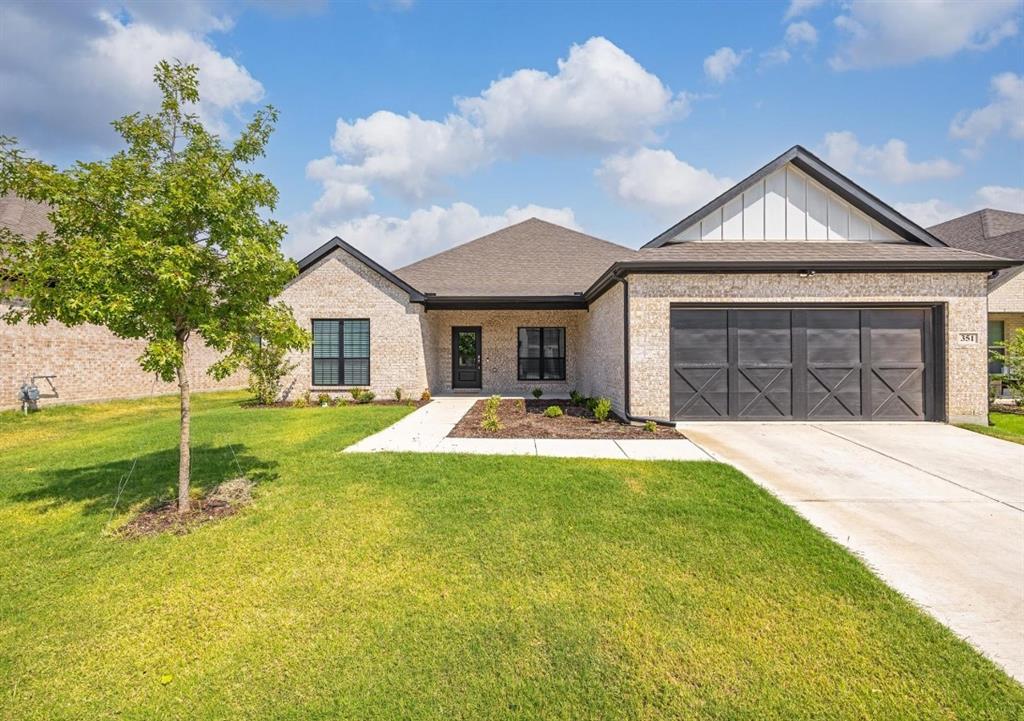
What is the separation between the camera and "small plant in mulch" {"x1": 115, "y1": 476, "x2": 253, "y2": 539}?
16.1ft

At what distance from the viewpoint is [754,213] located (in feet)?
37.5

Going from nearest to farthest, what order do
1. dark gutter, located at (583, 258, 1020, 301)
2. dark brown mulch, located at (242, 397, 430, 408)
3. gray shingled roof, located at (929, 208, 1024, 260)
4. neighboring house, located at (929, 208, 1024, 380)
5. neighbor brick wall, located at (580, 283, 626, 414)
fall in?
1. dark gutter, located at (583, 258, 1020, 301)
2. neighbor brick wall, located at (580, 283, 626, 414)
3. dark brown mulch, located at (242, 397, 430, 408)
4. neighboring house, located at (929, 208, 1024, 380)
5. gray shingled roof, located at (929, 208, 1024, 260)

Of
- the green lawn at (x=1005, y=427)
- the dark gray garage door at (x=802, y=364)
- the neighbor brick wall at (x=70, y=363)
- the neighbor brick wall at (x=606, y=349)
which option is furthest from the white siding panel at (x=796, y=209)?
the neighbor brick wall at (x=70, y=363)

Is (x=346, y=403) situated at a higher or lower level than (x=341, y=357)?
lower

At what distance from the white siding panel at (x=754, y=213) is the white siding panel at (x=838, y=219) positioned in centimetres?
172

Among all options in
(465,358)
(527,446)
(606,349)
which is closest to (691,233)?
(606,349)

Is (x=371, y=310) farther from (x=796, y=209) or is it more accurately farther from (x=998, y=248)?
(x=998, y=248)

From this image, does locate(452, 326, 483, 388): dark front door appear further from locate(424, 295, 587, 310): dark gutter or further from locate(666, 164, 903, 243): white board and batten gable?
locate(666, 164, 903, 243): white board and batten gable

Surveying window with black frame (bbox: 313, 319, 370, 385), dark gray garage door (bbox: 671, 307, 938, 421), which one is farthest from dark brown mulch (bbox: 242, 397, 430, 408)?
dark gray garage door (bbox: 671, 307, 938, 421)

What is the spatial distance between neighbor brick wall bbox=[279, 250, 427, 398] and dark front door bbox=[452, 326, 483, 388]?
2846 millimetres

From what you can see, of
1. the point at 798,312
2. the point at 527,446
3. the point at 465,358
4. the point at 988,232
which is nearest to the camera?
the point at 527,446

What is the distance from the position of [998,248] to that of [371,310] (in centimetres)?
2432

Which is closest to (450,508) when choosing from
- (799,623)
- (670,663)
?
(670,663)

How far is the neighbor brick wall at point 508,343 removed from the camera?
17.6 metres
